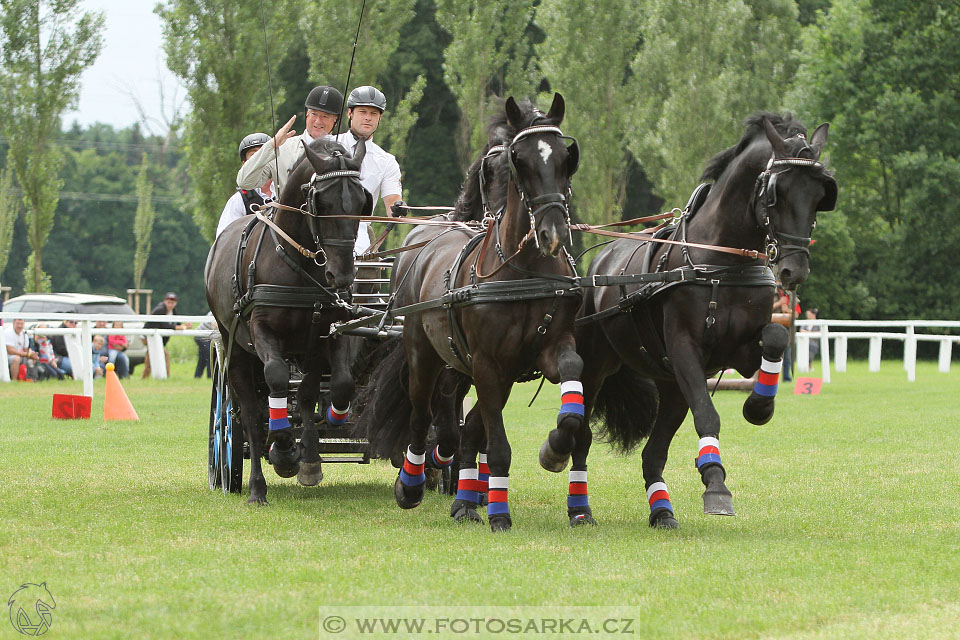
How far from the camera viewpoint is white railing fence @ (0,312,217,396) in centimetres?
→ 1702

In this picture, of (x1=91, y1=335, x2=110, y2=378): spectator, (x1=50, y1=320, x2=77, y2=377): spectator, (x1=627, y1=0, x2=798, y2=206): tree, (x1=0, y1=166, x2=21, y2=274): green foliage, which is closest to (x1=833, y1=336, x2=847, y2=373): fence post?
(x1=627, y1=0, x2=798, y2=206): tree

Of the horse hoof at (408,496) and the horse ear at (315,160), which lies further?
the horse hoof at (408,496)

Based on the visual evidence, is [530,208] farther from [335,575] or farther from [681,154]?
[681,154]

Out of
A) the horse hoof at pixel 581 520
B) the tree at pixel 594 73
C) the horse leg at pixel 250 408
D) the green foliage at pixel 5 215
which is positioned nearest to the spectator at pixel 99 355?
the tree at pixel 594 73

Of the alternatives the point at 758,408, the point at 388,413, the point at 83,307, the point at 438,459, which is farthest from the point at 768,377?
the point at 83,307

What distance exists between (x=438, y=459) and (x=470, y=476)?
907 mm

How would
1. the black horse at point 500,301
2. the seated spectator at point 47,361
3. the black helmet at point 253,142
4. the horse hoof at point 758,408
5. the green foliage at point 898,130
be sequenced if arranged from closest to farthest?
the black horse at point 500,301 → the horse hoof at point 758,408 → the black helmet at point 253,142 → the seated spectator at point 47,361 → the green foliage at point 898,130

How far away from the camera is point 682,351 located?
265 inches

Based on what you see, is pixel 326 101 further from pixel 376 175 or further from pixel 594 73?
pixel 594 73

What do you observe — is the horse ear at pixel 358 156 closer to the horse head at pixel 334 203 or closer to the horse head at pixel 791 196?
the horse head at pixel 334 203

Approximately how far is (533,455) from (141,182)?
4062 centimetres

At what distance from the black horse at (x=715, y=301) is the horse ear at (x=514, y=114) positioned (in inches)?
47.8

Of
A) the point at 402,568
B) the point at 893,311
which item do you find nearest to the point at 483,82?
the point at 893,311

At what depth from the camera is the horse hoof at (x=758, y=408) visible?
6801 mm
